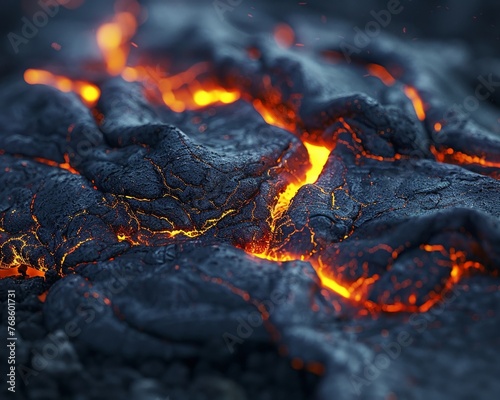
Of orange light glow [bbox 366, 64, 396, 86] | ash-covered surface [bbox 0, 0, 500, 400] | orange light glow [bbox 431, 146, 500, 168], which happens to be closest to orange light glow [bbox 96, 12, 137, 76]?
ash-covered surface [bbox 0, 0, 500, 400]

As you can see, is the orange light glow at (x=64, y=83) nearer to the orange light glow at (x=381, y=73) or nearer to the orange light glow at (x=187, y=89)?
the orange light glow at (x=187, y=89)

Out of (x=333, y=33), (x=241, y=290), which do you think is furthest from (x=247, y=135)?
(x=333, y=33)

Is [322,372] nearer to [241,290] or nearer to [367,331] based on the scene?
[367,331]

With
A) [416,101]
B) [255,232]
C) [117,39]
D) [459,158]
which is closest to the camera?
[255,232]

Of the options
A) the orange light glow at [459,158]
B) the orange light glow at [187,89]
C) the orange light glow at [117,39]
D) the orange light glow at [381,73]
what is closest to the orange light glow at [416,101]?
the orange light glow at [381,73]

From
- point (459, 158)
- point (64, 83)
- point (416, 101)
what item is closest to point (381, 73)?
point (416, 101)

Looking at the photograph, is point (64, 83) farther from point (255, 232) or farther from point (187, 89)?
point (255, 232)
